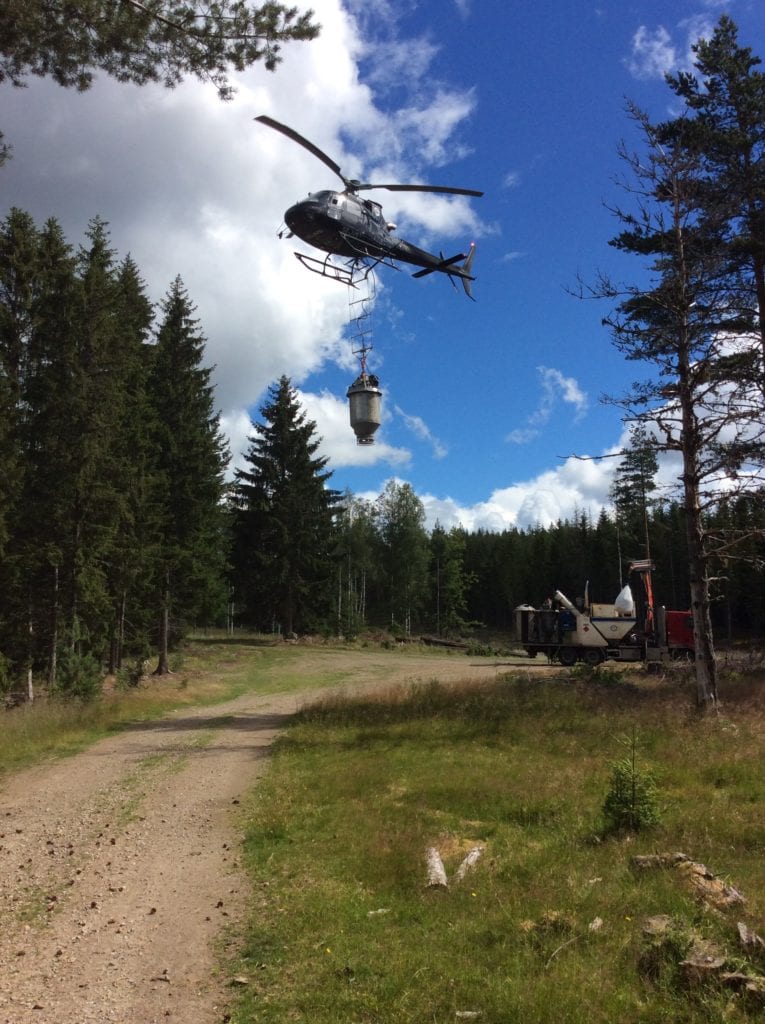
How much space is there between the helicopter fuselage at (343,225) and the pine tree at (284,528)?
93.4ft

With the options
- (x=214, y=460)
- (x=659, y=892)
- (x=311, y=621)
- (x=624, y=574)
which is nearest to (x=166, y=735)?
(x=659, y=892)

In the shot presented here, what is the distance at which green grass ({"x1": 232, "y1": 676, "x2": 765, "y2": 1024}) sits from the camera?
4.29 meters

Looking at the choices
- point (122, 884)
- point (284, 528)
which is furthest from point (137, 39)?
point (284, 528)

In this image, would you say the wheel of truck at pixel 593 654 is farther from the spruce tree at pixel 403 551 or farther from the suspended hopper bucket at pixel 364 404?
the spruce tree at pixel 403 551

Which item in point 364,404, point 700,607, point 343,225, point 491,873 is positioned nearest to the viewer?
point 491,873

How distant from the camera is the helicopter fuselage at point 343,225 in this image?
13336 mm

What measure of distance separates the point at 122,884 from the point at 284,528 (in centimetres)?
3529

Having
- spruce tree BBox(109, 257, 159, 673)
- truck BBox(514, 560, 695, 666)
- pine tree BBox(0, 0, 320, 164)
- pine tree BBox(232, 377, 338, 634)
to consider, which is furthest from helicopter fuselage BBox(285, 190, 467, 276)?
pine tree BBox(232, 377, 338, 634)

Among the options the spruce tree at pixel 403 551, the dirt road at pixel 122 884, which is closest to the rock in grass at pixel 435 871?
the dirt road at pixel 122 884

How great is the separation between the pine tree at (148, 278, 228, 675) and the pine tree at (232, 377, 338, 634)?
9.43 metres

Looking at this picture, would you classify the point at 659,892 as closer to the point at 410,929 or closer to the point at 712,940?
the point at 712,940

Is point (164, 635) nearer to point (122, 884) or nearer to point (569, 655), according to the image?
point (569, 655)

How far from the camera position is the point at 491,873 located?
21.0ft

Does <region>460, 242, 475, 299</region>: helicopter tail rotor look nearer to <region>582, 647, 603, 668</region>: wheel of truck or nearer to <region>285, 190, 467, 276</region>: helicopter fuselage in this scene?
<region>285, 190, 467, 276</region>: helicopter fuselage
